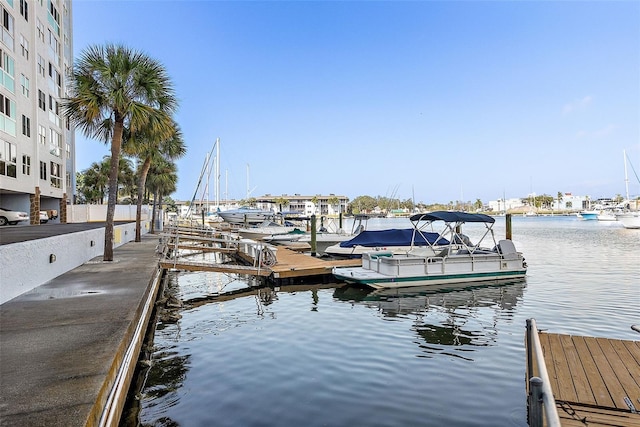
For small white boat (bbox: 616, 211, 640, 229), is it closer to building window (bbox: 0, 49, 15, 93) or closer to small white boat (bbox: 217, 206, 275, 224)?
small white boat (bbox: 217, 206, 275, 224)

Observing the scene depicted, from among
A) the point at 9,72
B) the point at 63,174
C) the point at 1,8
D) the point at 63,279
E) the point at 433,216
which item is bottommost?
the point at 63,279

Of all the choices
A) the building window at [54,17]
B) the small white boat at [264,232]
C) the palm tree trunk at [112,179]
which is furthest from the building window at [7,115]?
the small white boat at [264,232]

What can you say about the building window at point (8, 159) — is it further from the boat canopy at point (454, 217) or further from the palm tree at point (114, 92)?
the boat canopy at point (454, 217)

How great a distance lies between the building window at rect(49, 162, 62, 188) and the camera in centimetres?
3910

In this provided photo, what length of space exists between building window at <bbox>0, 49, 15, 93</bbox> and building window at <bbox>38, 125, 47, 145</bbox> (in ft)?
18.9

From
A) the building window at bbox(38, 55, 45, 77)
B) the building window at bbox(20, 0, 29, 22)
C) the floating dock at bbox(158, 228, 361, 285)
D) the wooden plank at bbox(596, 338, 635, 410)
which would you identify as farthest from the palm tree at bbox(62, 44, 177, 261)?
the building window at bbox(38, 55, 45, 77)

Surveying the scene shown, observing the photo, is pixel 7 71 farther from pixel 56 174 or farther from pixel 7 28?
pixel 56 174

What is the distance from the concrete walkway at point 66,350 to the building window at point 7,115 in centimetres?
2143

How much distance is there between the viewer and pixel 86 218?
51781 millimetres

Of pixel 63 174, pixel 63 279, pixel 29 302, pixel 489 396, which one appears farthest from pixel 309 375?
pixel 63 174

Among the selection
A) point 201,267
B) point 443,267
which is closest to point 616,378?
point 443,267

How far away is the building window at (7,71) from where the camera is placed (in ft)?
91.7

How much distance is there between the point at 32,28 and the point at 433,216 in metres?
33.2

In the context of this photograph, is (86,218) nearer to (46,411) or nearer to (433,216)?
(433,216)
